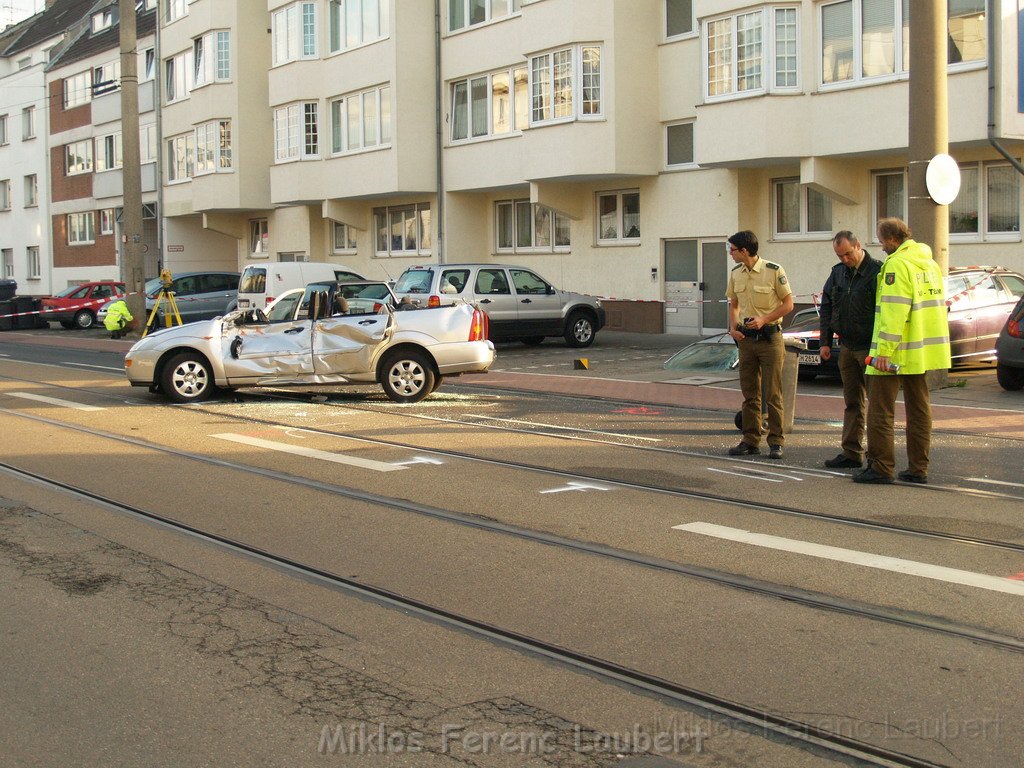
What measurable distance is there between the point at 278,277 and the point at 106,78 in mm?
29250

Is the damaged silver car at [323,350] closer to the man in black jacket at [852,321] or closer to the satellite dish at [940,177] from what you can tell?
the satellite dish at [940,177]

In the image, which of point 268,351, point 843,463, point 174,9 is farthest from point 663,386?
point 174,9

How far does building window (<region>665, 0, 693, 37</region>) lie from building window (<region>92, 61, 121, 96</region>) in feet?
98.0

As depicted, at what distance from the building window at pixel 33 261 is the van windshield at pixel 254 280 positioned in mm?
34971

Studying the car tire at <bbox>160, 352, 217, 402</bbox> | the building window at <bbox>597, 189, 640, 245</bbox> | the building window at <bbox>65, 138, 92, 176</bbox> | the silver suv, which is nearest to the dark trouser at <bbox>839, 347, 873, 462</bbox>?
the car tire at <bbox>160, 352, 217, 402</bbox>

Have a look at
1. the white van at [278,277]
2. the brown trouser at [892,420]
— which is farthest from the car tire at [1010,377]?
the white van at [278,277]

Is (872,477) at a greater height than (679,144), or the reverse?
(679,144)

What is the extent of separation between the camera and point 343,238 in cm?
4069

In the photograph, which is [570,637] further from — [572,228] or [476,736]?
[572,228]

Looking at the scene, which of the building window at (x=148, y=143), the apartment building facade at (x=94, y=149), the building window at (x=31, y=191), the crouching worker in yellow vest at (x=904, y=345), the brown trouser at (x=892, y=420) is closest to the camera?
the crouching worker in yellow vest at (x=904, y=345)

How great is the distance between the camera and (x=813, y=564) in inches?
273

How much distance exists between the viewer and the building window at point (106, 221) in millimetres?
52656

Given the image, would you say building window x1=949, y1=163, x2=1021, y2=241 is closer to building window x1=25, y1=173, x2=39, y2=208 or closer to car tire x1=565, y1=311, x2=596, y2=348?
car tire x1=565, y1=311, x2=596, y2=348

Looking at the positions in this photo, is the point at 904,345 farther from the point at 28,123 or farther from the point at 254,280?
the point at 28,123
